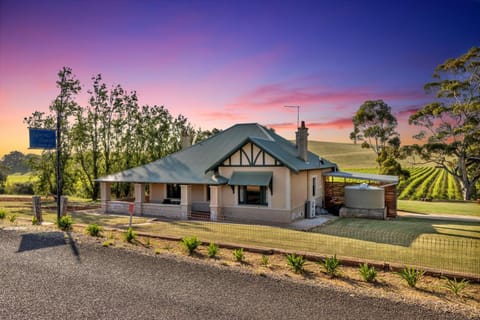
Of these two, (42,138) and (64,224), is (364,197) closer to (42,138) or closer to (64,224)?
(64,224)

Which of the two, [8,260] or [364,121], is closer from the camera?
[8,260]

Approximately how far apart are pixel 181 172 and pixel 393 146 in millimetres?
38092

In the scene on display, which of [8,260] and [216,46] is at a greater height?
[216,46]

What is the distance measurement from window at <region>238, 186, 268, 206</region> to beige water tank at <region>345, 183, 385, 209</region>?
696 centimetres

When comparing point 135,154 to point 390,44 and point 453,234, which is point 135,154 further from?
point 453,234

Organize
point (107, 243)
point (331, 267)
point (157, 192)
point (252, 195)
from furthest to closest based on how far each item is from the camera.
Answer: point (157, 192) → point (252, 195) → point (107, 243) → point (331, 267)

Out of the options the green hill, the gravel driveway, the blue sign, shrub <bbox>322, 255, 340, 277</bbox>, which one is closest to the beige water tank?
shrub <bbox>322, 255, 340, 277</bbox>

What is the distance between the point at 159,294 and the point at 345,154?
10575 centimetres

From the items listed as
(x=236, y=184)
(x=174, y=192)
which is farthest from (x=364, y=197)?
(x=174, y=192)

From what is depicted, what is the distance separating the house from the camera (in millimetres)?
18344

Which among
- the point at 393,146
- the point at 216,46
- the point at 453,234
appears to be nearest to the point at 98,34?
the point at 216,46

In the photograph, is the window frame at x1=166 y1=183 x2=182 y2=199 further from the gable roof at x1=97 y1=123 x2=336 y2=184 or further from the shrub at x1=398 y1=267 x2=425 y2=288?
the shrub at x1=398 y1=267 x2=425 y2=288

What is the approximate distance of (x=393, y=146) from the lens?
155ft

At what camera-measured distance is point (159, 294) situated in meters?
6.78
